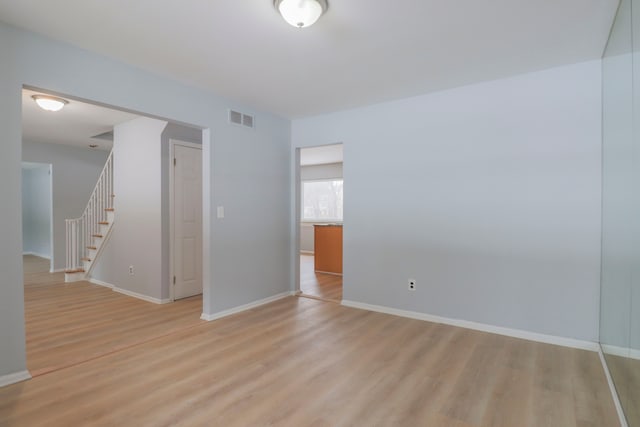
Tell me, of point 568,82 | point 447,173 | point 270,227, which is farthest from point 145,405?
point 568,82

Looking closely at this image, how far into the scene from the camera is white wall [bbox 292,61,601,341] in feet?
9.27

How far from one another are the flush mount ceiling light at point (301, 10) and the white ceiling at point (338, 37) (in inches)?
3.9

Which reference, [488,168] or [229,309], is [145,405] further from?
[488,168]

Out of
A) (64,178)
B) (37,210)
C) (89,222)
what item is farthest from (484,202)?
(37,210)

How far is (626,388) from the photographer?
Result: 181cm

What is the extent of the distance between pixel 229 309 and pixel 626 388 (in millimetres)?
3442

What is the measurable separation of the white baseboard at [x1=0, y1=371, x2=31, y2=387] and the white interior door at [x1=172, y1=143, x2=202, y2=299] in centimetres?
209

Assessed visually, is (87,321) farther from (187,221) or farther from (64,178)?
(64,178)

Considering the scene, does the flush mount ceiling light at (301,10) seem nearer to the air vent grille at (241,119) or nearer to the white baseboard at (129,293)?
the air vent grille at (241,119)

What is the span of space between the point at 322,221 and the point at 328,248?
2.67 meters

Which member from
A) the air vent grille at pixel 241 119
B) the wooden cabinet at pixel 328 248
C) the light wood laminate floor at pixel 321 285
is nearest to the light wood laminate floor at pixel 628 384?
the light wood laminate floor at pixel 321 285

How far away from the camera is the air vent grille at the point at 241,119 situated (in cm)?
388

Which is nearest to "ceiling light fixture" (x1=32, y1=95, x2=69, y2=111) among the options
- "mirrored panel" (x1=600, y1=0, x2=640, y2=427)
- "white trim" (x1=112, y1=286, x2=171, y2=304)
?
"white trim" (x1=112, y1=286, x2=171, y2=304)

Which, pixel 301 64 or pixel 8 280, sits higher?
pixel 301 64
